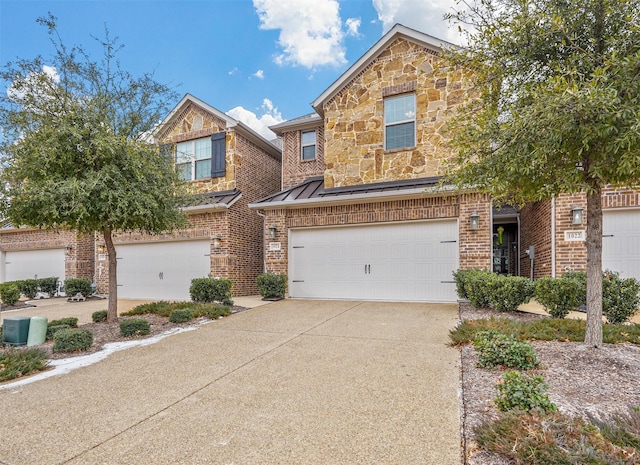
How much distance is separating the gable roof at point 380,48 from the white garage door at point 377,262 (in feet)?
14.0

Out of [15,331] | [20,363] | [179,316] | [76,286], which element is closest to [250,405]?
[20,363]

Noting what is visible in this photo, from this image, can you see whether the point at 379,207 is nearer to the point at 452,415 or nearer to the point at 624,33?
the point at 624,33

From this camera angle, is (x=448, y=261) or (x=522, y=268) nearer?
(x=448, y=261)

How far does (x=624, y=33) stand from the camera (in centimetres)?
395

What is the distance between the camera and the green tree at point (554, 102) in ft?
11.4

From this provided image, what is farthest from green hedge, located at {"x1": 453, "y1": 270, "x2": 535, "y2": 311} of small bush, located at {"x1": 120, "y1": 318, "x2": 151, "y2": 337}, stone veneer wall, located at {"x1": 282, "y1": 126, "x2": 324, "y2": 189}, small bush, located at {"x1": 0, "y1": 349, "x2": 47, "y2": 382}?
small bush, located at {"x1": 0, "y1": 349, "x2": 47, "y2": 382}

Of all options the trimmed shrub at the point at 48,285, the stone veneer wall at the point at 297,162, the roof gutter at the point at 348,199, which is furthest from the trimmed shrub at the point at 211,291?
the trimmed shrub at the point at 48,285

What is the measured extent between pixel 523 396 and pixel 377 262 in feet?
22.9

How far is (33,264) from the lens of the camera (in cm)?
1542

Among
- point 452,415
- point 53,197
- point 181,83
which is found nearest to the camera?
point 452,415

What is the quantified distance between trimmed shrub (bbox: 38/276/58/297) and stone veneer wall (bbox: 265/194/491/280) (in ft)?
31.0

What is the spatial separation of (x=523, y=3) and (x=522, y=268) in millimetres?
10438

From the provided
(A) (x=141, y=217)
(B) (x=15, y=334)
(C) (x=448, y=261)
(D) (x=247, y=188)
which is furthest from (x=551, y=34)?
(D) (x=247, y=188)

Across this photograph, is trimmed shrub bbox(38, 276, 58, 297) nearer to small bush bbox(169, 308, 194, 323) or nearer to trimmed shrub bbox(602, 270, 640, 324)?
small bush bbox(169, 308, 194, 323)
